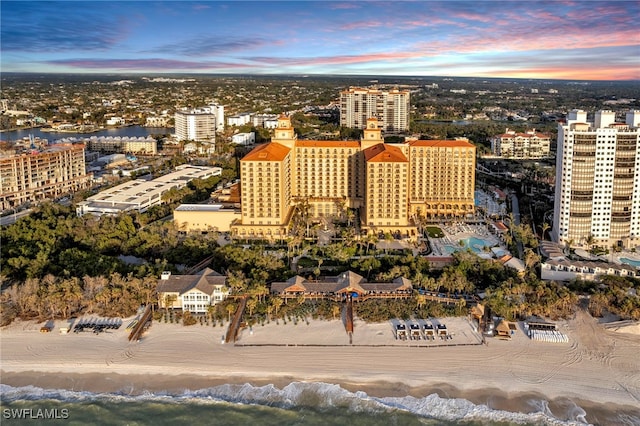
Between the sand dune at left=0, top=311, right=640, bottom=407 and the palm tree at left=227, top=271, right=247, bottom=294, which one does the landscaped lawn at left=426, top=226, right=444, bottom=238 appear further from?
the palm tree at left=227, top=271, right=247, bottom=294

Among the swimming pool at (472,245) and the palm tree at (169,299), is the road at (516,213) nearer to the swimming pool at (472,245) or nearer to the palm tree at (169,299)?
the swimming pool at (472,245)

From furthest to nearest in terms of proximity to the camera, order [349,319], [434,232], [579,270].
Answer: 1. [434,232]
2. [579,270]
3. [349,319]

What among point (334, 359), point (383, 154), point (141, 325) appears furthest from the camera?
point (383, 154)

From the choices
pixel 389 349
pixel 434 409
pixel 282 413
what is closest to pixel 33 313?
pixel 282 413

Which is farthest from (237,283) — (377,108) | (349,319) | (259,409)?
(377,108)

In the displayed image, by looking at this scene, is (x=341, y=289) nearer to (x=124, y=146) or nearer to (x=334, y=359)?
(x=334, y=359)

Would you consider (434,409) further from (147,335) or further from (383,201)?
(383,201)

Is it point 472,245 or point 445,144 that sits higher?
point 445,144

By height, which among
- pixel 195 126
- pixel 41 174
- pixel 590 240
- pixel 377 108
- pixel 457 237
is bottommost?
pixel 457 237
